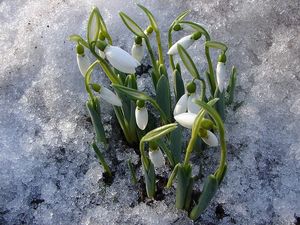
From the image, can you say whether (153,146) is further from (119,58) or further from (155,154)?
(119,58)

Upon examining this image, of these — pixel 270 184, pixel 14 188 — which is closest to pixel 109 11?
pixel 14 188

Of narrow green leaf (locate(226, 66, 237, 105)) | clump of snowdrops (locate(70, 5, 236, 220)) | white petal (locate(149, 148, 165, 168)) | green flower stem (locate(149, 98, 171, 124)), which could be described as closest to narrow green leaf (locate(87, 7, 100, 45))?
clump of snowdrops (locate(70, 5, 236, 220))

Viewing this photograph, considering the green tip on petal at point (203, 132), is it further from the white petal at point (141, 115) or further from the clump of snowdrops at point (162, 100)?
the white petal at point (141, 115)

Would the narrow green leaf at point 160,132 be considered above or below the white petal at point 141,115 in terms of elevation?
above

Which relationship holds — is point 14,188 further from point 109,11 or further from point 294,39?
point 294,39

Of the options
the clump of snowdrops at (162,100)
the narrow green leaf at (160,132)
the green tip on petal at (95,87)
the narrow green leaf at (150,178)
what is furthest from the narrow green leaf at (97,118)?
the narrow green leaf at (160,132)

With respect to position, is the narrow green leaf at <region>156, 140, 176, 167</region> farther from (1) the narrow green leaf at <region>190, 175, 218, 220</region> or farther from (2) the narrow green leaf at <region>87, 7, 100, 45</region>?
(2) the narrow green leaf at <region>87, 7, 100, 45</region>
